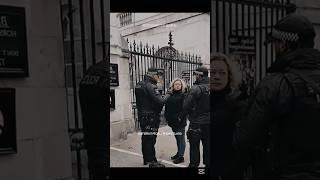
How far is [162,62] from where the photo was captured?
3.91 metres

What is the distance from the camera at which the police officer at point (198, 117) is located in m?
3.97

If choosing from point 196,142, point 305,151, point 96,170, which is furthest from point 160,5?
point 305,151

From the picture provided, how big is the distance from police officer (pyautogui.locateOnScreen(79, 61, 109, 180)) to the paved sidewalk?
86 mm

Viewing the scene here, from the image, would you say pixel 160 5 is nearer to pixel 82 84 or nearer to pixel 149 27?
pixel 149 27

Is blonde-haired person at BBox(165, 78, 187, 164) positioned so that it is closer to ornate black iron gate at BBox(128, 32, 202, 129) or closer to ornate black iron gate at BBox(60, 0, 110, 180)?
ornate black iron gate at BBox(128, 32, 202, 129)

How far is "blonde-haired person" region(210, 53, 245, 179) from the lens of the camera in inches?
159

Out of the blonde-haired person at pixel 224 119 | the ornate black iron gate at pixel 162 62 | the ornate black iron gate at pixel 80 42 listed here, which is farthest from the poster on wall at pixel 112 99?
the blonde-haired person at pixel 224 119

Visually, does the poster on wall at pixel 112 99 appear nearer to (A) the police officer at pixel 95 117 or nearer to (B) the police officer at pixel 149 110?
(A) the police officer at pixel 95 117

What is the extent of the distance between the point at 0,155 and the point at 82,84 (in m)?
0.86

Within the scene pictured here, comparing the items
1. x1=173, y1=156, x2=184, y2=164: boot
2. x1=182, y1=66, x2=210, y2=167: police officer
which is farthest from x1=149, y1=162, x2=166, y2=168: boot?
x1=182, y1=66, x2=210, y2=167: police officer

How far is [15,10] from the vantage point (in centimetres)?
352

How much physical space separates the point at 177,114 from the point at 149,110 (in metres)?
0.24

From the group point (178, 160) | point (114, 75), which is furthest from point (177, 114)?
point (114, 75)

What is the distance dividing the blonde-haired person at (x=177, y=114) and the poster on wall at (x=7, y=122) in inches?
49.6
